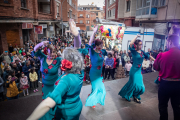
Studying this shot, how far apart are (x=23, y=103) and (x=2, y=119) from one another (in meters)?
0.65

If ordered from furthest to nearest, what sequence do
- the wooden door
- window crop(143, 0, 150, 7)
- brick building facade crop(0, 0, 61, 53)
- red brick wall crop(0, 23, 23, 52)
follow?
the wooden door
window crop(143, 0, 150, 7)
red brick wall crop(0, 23, 23, 52)
brick building facade crop(0, 0, 61, 53)

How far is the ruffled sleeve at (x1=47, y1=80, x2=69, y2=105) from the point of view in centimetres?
145

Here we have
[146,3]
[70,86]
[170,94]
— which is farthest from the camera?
[146,3]

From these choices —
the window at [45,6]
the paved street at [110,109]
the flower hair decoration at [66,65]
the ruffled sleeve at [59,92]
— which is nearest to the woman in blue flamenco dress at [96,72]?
the paved street at [110,109]

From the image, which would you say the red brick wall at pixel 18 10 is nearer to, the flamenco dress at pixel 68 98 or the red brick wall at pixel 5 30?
the red brick wall at pixel 5 30

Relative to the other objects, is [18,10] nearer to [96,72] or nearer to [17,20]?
[17,20]

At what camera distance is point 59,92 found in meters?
1.52

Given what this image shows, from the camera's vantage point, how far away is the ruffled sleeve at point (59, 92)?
145 centimetres

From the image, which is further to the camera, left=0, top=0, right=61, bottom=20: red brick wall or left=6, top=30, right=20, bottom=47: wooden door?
left=6, top=30, right=20, bottom=47: wooden door

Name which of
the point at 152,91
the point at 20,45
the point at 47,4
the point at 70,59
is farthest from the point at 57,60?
the point at 47,4

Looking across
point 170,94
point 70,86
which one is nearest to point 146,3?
point 170,94

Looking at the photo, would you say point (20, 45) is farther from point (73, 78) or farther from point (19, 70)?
point (73, 78)

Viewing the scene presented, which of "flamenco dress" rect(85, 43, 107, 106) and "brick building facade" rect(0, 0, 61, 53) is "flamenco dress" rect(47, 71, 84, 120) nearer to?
"flamenco dress" rect(85, 43, 107, 106)

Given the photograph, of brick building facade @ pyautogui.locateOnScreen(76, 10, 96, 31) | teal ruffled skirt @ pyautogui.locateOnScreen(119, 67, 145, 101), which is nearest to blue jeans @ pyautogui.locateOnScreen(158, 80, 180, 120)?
teal ruffled skirt @ pyautogui.locateOnScreen(119, 67, 145, 101)
